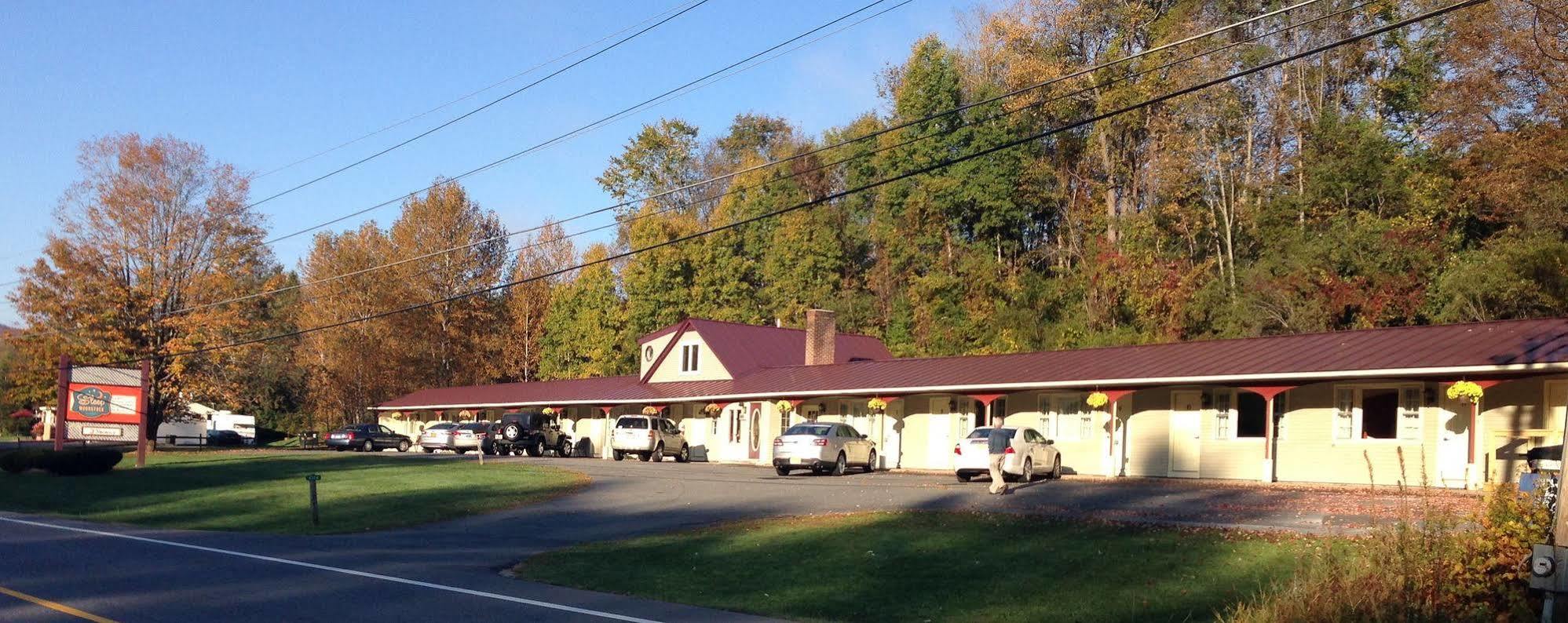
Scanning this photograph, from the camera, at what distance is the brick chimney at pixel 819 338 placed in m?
48.7

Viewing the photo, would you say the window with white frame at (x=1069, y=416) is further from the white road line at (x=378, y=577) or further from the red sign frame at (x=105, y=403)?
the red sign frame at (x=105, y=403)

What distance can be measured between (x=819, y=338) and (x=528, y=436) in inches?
524

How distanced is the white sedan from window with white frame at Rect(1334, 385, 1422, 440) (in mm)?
6797

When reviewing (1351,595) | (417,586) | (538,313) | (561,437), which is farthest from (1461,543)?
(538,313)

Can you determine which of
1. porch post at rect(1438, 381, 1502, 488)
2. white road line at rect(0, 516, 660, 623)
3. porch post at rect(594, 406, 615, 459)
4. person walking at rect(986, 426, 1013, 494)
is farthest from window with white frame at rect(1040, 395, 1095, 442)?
white road line at rect(0, 516, 660, 623)

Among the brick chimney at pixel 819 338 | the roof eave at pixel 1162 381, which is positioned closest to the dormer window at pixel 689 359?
the roof eave at pixel 1162 381

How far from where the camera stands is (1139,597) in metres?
13.2

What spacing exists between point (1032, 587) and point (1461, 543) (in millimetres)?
4455

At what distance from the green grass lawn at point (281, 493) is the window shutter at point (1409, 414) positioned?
19328mm

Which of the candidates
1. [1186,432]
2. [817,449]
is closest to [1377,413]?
[1186,432]

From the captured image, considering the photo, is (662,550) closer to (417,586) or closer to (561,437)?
(417,586)

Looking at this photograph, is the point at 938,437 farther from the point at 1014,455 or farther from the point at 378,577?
the point at 378,577

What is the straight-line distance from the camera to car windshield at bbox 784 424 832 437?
3554cm

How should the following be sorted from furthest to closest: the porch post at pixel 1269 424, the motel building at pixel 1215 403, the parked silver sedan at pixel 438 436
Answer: the parked silver sedan at pixel 438 436 → the porch post at pixel 1269 424 → the motel building at pixel 1215 403
